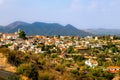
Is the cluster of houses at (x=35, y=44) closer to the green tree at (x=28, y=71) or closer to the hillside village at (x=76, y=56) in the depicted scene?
the hillside village at (x=76, y=56)

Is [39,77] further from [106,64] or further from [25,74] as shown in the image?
[106,64]

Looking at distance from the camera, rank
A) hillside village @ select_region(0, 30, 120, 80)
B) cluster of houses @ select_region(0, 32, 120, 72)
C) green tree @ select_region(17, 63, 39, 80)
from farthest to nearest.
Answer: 1. cluster of houses @ select_region(0, 32, 120, 72)
2. hillside village @ select_region(0, 30, 120, 80)
3. green tree @ select_region(17, 63, 39, 80)

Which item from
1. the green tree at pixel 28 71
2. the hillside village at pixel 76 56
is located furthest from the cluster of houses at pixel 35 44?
the green tree at pixel 28 71

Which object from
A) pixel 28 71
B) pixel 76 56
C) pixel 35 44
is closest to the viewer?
pixel 28 71

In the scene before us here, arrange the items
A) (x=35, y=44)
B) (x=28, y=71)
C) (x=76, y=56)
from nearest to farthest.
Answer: (x=28, y=71) < (x=76, y=56) < (x=35, y=44)

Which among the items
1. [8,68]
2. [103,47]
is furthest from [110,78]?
[103,47]

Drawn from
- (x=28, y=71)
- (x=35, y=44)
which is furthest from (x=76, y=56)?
(x=28, y=71)

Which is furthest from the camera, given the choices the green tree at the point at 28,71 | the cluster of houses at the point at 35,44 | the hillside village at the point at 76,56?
the cluster of houses at the point at 35,44

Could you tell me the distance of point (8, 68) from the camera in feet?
62.8

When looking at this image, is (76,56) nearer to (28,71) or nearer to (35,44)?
(35,44)

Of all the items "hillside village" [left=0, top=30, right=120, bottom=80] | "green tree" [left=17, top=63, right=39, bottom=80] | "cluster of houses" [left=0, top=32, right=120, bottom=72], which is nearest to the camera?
"green tree" [left=17, top=63, right=39, bottom=80]

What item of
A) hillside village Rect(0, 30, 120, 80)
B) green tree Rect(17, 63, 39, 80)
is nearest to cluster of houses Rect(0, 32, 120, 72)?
hillside village Rect(0, 30, 120, 80)

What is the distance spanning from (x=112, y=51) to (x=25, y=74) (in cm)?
6348

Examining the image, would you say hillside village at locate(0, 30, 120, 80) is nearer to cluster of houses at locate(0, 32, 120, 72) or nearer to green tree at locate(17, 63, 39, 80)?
cluster of houses at locate(0, 32, 120, 72)
